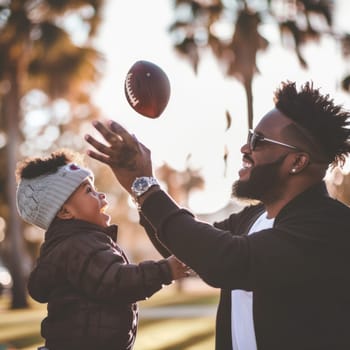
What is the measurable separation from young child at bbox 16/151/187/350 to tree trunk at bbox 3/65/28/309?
1489cm

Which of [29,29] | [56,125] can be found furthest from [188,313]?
[56,125]

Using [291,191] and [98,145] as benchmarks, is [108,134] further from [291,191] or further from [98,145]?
[291,191]

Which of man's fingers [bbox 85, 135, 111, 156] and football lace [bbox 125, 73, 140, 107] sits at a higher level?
football lace [bbox 125, 73, 140, 107]

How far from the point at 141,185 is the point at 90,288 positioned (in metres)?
0.86

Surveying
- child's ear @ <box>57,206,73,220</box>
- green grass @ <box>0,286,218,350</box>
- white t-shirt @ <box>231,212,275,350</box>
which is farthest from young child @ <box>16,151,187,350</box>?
green grass @ <box>0,286,218,350</box>

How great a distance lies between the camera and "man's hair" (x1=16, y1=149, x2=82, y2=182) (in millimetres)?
3508

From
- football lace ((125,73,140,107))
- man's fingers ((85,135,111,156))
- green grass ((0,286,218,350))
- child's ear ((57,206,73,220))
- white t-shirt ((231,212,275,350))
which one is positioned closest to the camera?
man's fingers ((85,135,111,156))

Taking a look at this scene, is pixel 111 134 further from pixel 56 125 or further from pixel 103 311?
pixel 56 125

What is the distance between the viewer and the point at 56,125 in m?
37.5

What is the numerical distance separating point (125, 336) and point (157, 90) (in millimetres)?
1268

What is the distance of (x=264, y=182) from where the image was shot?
266cm


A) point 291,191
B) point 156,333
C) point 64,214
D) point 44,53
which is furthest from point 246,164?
point 44,53

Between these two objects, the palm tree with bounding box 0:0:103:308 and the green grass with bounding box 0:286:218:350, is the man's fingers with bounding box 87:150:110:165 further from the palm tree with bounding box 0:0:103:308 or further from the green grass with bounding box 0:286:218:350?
the palm tree with bounding box 0:0:103:308

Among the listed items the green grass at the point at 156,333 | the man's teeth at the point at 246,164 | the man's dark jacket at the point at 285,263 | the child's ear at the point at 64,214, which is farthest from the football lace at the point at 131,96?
the green grass at the point at 156,333
